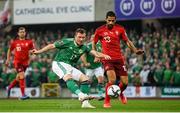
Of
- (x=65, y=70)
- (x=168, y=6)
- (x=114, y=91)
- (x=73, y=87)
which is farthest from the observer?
(x=168, y=6)

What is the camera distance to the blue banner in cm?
3209

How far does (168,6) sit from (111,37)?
1360 centimetres

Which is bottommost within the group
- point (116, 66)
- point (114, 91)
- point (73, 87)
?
point (114, 91)

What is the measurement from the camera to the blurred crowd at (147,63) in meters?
29.9

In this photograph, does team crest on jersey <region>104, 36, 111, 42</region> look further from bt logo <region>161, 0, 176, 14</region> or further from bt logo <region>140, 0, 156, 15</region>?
bt logo <region>140, 0, 156, 15</region>

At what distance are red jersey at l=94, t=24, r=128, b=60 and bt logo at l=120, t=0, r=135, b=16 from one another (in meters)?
14.3

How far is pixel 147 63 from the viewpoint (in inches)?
1208

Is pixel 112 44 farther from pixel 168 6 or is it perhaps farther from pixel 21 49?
pixel 168 6

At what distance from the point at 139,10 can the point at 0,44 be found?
28.2ft

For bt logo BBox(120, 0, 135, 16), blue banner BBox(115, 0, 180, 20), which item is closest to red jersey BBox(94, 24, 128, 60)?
blue banner BBox(115, 0, 180, 20)

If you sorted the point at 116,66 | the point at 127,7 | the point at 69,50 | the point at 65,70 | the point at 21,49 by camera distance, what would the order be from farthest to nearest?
the point at 127,7 < the point at 21,49 < the point at 116,66 < the point at 69,50 < the point at 65,70

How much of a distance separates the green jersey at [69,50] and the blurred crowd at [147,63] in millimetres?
11942

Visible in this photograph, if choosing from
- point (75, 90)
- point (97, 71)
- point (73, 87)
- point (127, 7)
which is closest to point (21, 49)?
point (97, 71)

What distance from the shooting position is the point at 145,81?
100 feet
